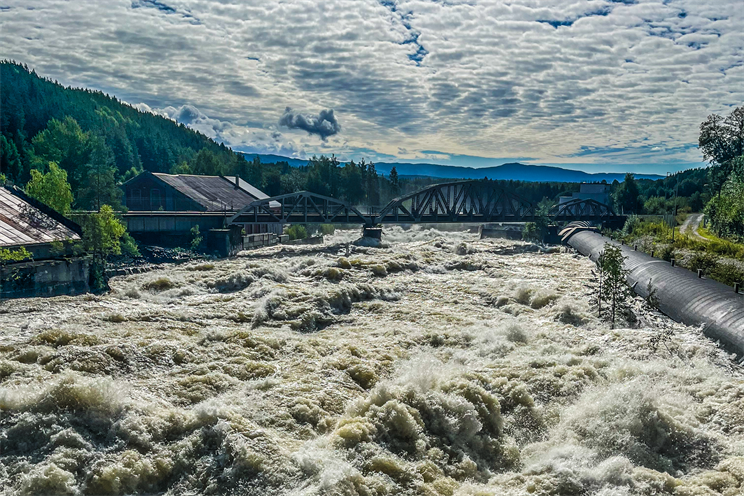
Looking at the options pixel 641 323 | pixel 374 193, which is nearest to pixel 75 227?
pixel 641 323

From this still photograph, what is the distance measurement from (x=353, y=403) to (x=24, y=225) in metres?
27.4

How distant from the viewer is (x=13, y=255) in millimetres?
28906

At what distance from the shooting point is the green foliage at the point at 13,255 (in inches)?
1109

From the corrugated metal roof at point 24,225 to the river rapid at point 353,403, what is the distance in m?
6.23

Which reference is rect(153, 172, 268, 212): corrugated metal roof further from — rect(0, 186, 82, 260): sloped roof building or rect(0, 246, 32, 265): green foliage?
rect(0, 246, 32, 265): green foliage

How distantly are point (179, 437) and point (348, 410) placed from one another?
4552mm

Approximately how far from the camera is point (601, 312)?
91.2 feet

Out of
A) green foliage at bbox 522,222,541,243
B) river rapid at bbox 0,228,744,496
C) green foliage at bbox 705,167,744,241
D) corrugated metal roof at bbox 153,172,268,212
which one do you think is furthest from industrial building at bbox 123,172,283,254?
green foliage at bbox 705,167,744,241

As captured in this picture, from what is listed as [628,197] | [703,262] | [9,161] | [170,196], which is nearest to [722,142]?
[628,197]

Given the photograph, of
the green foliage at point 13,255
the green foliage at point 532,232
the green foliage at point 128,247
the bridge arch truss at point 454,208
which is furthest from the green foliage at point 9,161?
the green foliage at point 532,232

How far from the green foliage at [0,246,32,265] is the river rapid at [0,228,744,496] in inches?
131

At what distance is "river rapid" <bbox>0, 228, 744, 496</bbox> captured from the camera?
12.4 metres

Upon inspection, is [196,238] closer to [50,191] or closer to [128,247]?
[128,247]

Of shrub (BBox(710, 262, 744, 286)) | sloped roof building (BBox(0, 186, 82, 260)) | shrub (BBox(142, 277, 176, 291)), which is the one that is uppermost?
sloped roof building (BBox(0, 186, 82, 260))
